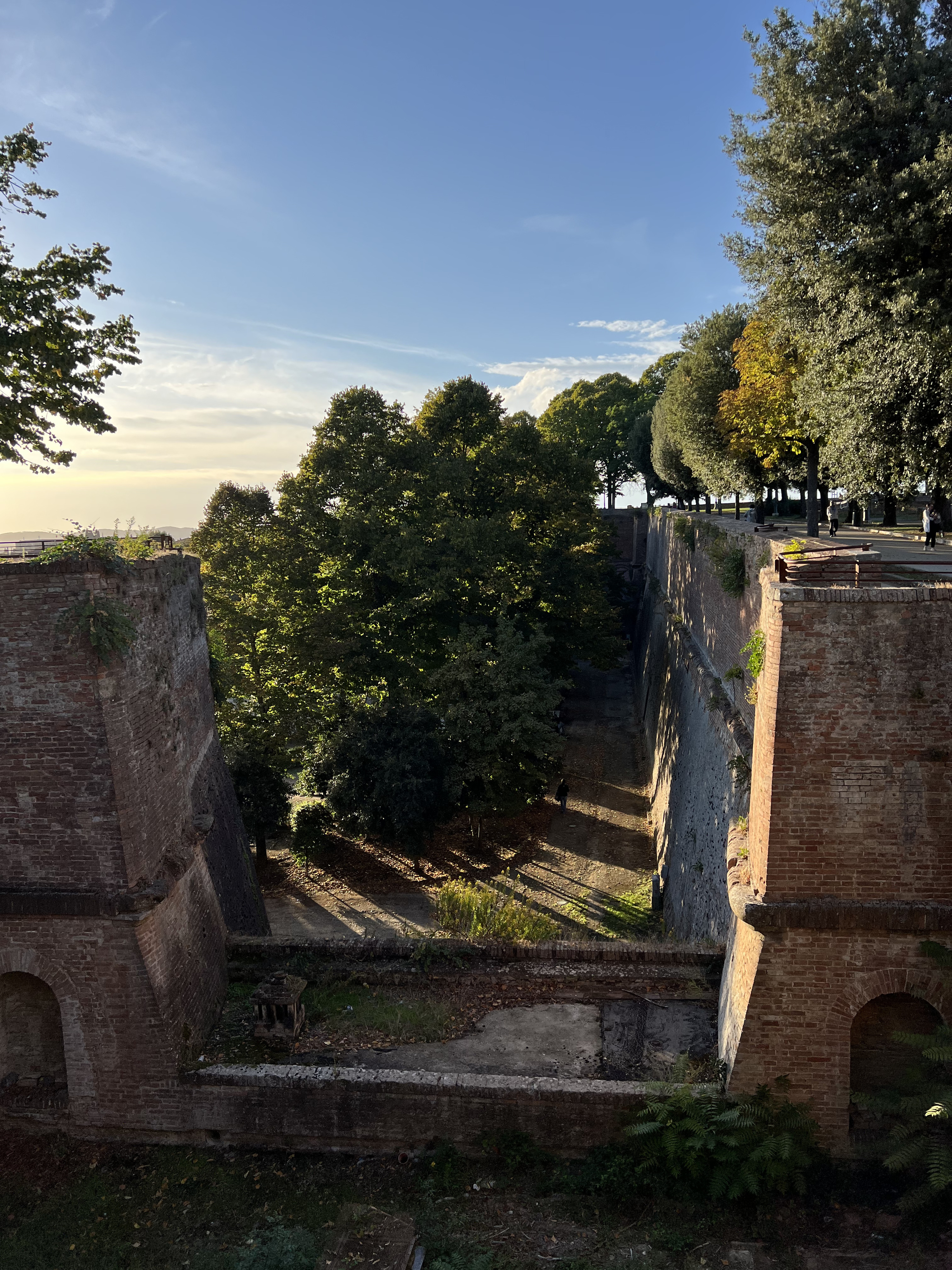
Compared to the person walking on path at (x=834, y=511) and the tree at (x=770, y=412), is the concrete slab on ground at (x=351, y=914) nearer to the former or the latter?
the person walking on path at (x=834, y=511)

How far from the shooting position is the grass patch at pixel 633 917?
511 inches

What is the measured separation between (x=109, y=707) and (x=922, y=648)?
7.09 metres

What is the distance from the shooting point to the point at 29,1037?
24.4 ft

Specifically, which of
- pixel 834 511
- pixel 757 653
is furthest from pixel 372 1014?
pixel 834 511

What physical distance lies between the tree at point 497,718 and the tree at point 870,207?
714cm

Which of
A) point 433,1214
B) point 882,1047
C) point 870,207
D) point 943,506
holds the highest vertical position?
point 870,207

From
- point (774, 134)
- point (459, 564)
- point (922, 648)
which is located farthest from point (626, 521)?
point (922, 648)

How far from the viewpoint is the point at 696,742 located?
13281 millimetres

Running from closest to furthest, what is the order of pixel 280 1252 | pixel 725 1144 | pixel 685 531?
pixel 280 1252 < pixel 725 1144 < pixel 685 531

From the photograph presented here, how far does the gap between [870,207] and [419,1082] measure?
11738 mm

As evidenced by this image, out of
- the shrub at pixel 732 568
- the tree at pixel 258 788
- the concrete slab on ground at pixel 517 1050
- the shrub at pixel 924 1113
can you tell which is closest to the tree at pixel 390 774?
the tree at pixel 258 788

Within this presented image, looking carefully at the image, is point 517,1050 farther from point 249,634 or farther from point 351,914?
point 249,634

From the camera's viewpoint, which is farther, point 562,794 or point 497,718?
point 562,794

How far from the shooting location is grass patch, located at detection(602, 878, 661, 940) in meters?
13.0
